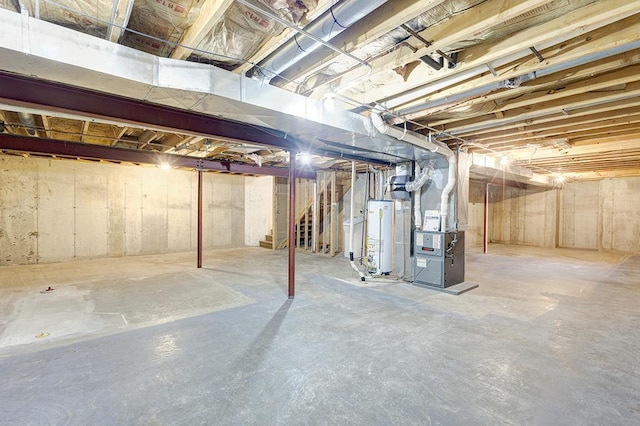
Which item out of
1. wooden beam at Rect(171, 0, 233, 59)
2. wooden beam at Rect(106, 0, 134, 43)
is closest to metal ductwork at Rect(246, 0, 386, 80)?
wooden beam at Rect(171, 0, 233, 59)

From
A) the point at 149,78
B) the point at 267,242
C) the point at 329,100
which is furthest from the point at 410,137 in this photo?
the point at 267,242

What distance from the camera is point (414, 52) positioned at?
7.23 ft

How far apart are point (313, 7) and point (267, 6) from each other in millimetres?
257

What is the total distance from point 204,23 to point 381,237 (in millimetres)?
4280

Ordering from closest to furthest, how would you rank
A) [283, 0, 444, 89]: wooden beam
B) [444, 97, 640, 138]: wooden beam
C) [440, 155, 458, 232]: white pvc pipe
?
[283, 0, 444, 89]: wooden beam → [444, 97, 640, 138]: wooden beam → [440, 155, 458, 232]: white pvc pipe

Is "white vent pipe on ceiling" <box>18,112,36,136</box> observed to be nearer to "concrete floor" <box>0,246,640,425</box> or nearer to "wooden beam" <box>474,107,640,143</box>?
"concrete floor" <box>0,246,640,425</box>

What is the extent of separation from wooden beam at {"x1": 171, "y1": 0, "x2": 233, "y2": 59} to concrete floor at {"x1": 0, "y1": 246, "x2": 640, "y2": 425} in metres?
2.28

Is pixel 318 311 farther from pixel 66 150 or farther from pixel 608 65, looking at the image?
pixel 66 150

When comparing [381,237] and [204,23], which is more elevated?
[204,23]

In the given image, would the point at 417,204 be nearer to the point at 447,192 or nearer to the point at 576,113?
the point at 447,192

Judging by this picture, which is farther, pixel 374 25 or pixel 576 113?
pixel 576 113

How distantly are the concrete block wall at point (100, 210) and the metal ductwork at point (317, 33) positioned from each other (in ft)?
21.1

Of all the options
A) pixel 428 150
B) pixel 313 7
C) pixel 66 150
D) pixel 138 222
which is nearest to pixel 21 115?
pixel 66 150

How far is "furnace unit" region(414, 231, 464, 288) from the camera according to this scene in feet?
14.9
